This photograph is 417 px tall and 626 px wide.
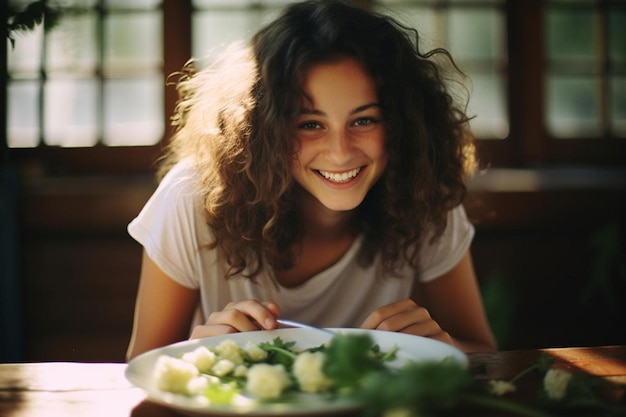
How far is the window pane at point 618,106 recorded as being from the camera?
2.83 meters

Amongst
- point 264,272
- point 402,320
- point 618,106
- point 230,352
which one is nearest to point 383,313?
point 402,320

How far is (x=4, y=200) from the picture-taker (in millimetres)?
2137

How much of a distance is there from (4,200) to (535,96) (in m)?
2.00

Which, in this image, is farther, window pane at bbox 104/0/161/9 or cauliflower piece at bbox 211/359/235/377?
window pane at bbox 104/0/161/9

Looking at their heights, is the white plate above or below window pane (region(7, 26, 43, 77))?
below

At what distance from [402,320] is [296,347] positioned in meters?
0.23

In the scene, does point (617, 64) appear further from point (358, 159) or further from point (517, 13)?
point (358, 159)

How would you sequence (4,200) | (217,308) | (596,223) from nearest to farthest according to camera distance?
(217,308), (4,200), (596,223)

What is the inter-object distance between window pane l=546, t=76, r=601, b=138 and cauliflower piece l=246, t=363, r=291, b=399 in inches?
92.6

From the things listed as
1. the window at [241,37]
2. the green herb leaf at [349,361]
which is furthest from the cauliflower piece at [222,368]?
the window at [241,37]

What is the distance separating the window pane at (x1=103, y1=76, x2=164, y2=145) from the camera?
266cm

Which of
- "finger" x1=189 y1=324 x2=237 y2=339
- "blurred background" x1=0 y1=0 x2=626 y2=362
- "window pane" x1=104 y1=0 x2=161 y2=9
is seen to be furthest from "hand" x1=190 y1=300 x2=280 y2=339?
"window pane" x1=104 y1=0 x2=161 y2=9

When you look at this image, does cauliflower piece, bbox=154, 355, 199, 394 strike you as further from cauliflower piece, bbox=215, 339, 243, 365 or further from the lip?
the lip

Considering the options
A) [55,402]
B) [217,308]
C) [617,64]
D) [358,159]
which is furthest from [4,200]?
[617,64]
